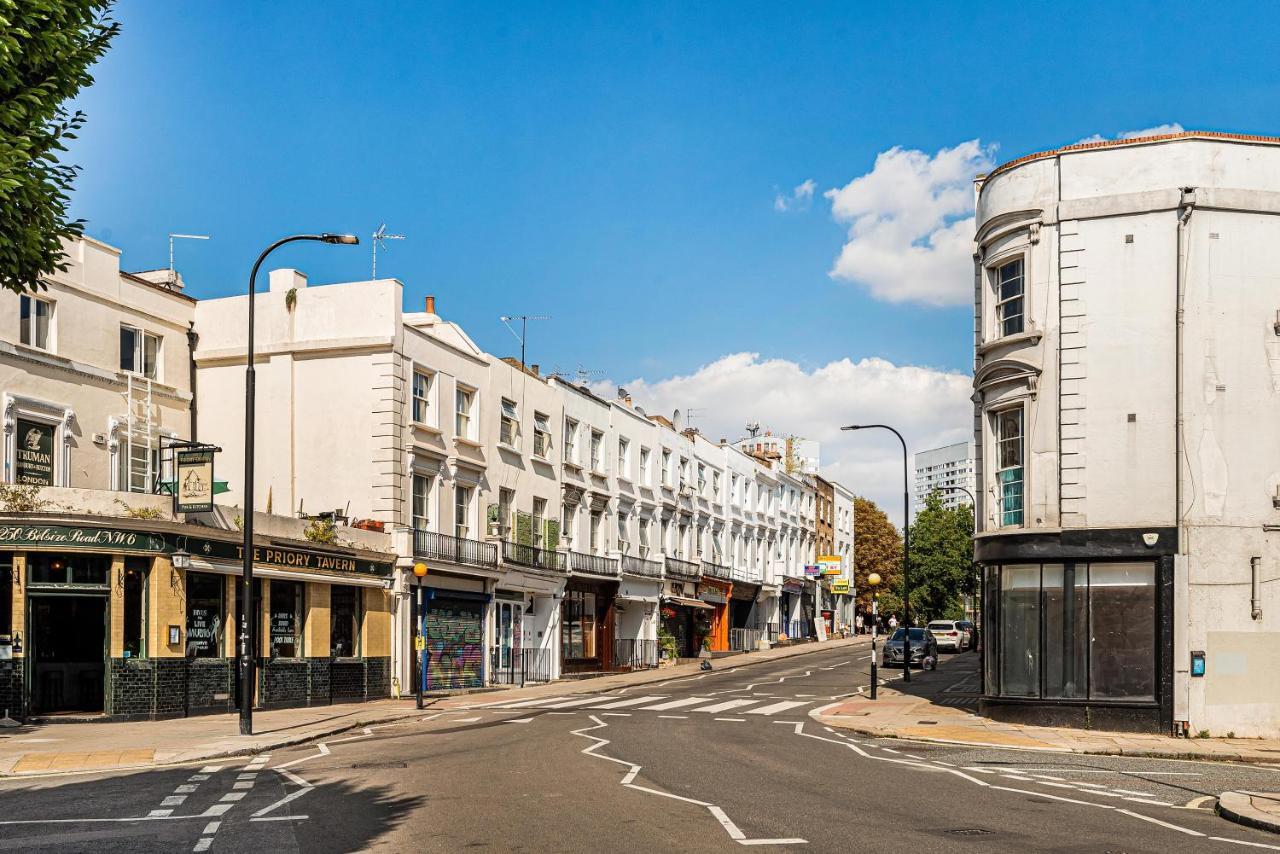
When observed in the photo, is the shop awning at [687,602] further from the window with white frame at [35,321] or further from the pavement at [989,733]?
the window with white frame at [35,321]

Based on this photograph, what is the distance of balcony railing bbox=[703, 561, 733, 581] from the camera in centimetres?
6209

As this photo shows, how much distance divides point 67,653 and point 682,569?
34620 millimetres

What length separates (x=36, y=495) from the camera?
25.6 m

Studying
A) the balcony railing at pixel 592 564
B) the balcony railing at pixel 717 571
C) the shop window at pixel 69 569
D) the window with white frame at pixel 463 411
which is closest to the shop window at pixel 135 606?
the shop window at pixel 69 569

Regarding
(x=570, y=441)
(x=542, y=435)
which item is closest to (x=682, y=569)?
(x=570, y=441)

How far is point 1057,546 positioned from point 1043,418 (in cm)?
274

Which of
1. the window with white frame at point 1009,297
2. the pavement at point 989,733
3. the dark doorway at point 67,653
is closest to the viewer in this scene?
the pavement at point 989,733

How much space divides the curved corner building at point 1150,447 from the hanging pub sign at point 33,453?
2260 cm

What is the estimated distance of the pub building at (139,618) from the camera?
25.4 m

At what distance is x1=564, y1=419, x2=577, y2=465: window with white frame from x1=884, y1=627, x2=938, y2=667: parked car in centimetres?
1468

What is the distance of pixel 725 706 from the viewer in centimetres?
3188

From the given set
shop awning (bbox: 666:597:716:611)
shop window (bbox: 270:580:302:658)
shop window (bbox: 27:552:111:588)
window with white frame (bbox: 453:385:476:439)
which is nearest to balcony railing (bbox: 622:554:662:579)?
shop awning (bbox: 666:597:716:611)

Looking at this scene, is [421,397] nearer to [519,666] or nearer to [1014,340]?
[519,666]

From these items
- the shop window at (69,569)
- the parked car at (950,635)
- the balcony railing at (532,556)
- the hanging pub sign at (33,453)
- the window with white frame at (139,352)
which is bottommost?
the parked car at (950,635)
